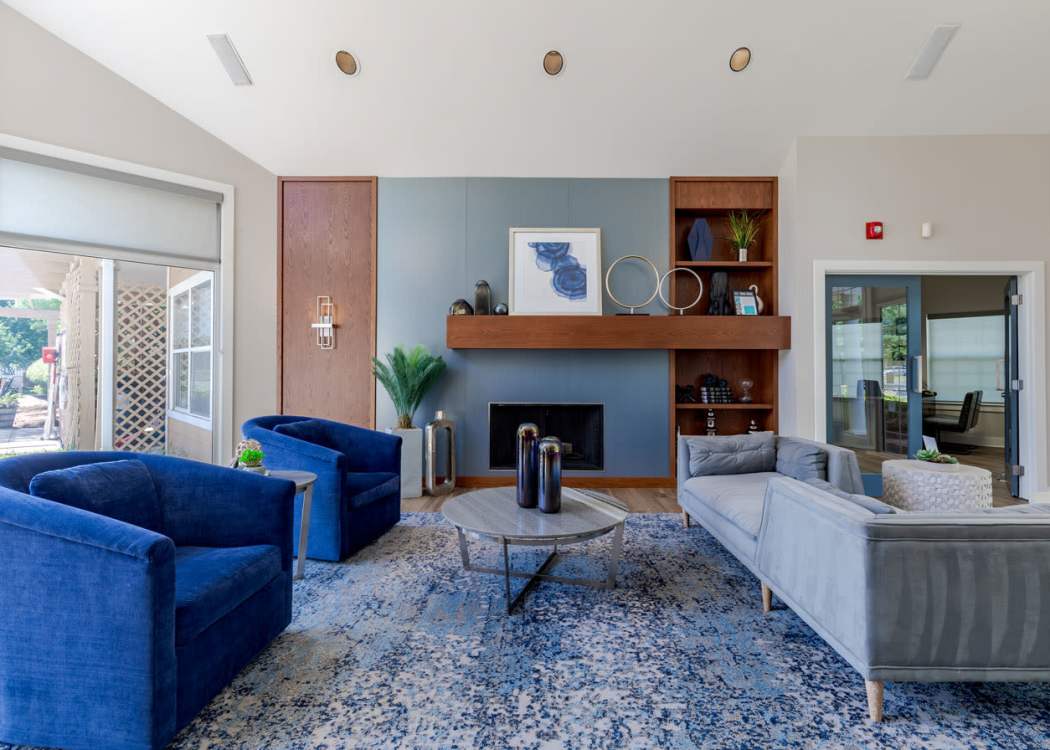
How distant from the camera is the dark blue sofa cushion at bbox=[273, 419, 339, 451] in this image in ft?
10.2

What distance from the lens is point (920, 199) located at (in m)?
4.19

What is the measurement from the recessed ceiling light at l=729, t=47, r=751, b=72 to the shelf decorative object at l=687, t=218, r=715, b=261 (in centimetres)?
127

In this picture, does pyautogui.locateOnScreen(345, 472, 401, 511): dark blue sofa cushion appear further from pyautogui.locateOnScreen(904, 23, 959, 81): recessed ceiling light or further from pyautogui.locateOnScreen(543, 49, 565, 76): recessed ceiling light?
pyautogui.locateOnScreen(904, 23, 959, 81): recessed ceiling light

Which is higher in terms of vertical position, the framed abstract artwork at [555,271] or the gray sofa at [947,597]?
the framed abstract artwork at [555,271]

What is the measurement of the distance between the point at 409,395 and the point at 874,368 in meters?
4.05

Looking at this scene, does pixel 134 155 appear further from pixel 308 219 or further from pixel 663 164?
pixel 663 164

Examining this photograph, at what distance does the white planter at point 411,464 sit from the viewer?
168 inches

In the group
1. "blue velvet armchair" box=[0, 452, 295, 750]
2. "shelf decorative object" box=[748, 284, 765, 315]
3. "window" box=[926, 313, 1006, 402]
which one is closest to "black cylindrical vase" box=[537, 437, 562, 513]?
"blue velvet armchair" box=[0, 452, 295, 750]

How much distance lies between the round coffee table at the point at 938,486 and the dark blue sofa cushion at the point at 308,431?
3515mm

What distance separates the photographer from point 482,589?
2.50 m

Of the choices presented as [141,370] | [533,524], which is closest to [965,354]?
[533,524]

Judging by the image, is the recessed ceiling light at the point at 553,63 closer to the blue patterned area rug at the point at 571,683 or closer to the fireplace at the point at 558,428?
the fireplace at the point at 558,428

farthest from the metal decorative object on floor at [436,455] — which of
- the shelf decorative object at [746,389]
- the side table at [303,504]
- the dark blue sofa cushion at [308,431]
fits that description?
the shelf decorative object at [746,389]

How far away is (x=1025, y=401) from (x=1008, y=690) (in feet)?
12.0
